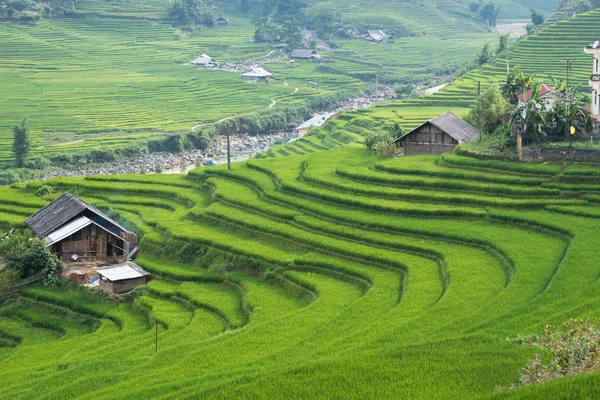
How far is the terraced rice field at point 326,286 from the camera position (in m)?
14.1

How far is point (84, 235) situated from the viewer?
27969 mm

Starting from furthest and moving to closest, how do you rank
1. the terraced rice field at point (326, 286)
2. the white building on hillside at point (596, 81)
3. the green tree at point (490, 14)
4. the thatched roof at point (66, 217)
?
1. the green tree at point (490, 14)
2. the white building on hillside at point (596, 81)
3. the thatched roof at point (66, 217)
4. the terraced rice field at point (326, 286)

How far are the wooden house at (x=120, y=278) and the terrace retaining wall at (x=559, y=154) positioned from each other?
38.3 feet

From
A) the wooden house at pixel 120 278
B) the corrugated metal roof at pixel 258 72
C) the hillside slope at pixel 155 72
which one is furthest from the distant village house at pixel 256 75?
the wooden house at pixel 120 278

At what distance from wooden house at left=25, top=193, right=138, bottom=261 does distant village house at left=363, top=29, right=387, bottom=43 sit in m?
63.7

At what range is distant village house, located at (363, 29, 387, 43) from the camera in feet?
292

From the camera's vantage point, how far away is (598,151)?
26.6 metres

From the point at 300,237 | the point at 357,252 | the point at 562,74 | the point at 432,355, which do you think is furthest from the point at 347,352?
the point at 562,74

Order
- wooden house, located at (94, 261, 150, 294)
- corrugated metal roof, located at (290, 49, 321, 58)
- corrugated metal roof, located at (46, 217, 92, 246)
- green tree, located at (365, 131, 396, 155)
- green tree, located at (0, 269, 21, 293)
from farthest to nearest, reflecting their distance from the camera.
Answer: corrugated metal roof, located at (290, 49, 321, 58)
green tree, located at (365, 131, 396, 155)
corrugated metal roof, located at (46, 217, 92, 246)
green tree, located at (0, 269, 21, 293)
wooden house, located at (94, 261, 150, 294)

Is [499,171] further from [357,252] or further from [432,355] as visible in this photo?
[432,355]

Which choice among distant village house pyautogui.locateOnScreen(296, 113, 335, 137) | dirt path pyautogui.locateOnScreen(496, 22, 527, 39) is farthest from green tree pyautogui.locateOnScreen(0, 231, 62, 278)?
dirt path pyautogui.locateOnScreen(496, 22, 527, 39)

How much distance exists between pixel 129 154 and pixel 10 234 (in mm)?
25455

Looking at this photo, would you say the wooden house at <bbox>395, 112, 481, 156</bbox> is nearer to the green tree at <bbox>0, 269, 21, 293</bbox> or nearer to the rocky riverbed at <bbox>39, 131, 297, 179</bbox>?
the green tree at <bbox>0, 269, 21, 293</bbox>

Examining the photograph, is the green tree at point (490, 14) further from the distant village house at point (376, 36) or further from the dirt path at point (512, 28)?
the distant village house at point (376, 36)
